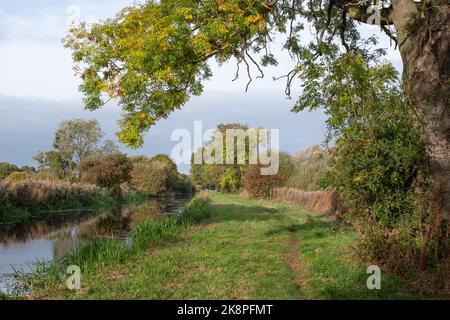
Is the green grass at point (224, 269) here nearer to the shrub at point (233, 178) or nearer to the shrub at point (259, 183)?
the shrub at point (259, 183)

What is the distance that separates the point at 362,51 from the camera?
15.6m

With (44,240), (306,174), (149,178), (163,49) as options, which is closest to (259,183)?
(306,174)

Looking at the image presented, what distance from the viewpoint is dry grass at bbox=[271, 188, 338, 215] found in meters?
22.0

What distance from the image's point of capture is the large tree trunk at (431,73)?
977 cm

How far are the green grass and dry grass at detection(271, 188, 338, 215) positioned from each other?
7.19 metres

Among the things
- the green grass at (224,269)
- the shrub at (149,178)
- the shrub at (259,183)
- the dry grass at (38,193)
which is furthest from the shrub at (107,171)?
the green grass at (224,269)

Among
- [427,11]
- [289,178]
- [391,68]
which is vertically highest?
[427,11]

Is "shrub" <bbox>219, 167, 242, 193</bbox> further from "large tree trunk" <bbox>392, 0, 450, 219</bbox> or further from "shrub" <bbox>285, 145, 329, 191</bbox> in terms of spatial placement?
"large tree trunk" <bbox>392, 0, 450, 219</bbox>

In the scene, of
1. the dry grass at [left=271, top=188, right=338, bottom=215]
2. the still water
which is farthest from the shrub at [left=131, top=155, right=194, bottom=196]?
the still water

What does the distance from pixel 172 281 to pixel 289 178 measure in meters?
29.3

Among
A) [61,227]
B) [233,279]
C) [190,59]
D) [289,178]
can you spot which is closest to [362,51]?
[190,59]

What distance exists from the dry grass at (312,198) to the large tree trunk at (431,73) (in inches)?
434

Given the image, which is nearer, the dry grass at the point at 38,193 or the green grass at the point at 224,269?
the green grass at the point at 224,269
